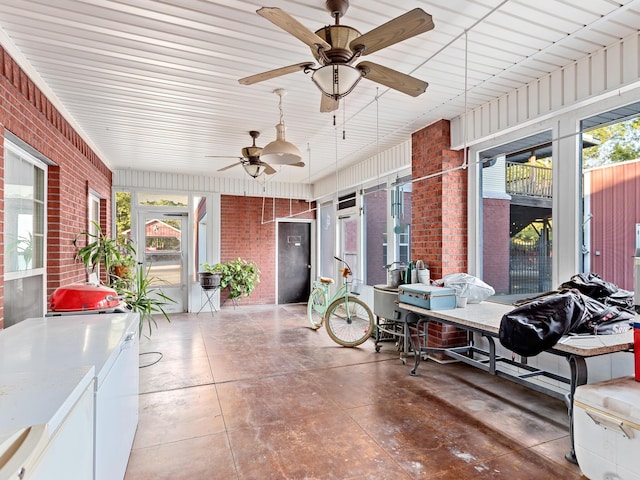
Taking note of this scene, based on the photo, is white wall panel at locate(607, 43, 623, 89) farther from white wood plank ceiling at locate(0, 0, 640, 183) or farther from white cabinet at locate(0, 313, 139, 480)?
white cabinet at locate(0, 313, 139, 480)

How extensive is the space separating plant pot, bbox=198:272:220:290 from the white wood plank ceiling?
3203 mm

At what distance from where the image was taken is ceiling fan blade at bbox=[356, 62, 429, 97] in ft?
7.13

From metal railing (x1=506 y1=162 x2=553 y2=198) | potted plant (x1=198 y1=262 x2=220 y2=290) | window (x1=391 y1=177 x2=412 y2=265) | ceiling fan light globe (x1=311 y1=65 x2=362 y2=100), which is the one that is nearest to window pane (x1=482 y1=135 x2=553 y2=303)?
metal railing (x1=506 y1=162 x2=553 y2=198)

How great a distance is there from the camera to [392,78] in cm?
229

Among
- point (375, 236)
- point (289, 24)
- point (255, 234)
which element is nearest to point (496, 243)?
point (375, 236)

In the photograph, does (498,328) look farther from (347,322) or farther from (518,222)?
(347,322)

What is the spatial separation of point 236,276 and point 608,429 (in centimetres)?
648

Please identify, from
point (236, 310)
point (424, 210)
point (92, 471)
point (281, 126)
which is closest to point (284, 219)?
point (236, 310)

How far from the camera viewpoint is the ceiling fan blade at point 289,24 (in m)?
1.67

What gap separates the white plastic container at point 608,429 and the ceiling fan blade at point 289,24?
2.46 m

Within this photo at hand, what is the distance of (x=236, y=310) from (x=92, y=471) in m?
6.11

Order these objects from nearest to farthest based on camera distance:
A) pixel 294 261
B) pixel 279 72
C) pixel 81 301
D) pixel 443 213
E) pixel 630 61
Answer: pixel 279 72
pixel 630 61
pixel 81 301
pixel 443 213
pixel 294 261

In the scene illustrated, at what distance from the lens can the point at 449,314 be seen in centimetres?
317

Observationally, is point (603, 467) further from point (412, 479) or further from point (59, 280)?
point (59, 280)
